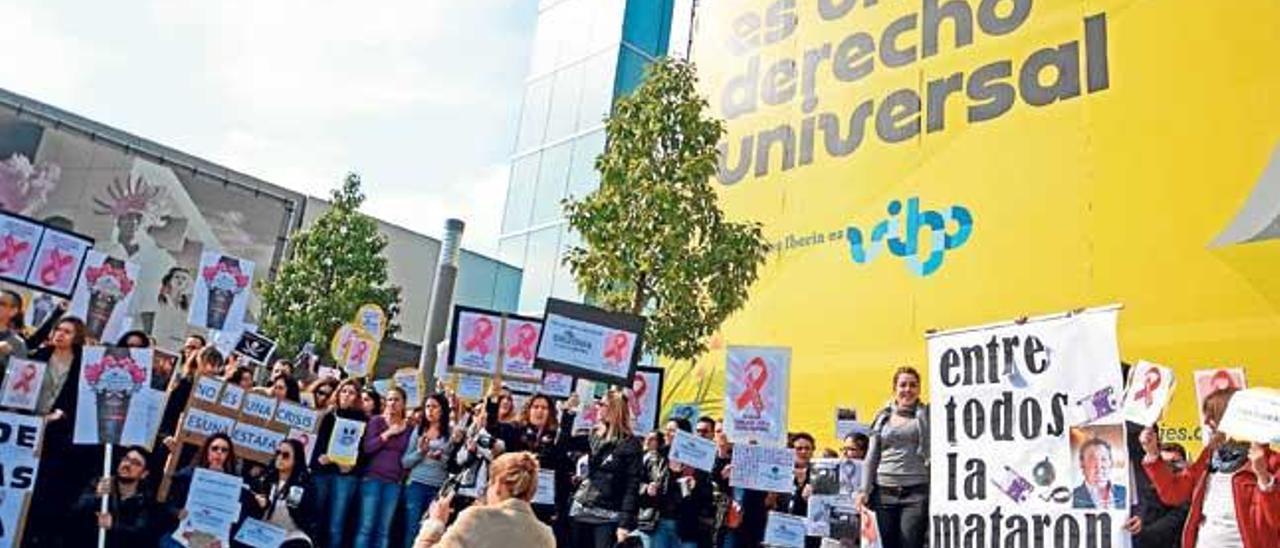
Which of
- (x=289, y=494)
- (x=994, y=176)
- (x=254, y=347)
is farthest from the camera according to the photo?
(x=994, y=176)

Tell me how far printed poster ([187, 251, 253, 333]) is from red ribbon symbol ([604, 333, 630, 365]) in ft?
11.3

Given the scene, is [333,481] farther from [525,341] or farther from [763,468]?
[763,468]

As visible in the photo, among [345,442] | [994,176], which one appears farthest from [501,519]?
[994,176]

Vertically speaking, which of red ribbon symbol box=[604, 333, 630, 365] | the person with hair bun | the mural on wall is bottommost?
the person with hair bun

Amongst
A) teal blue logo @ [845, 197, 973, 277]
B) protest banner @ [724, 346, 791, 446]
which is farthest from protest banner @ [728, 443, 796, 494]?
teal blue logo @ [845, 197, 973, 277]

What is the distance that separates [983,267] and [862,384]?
2306 mm

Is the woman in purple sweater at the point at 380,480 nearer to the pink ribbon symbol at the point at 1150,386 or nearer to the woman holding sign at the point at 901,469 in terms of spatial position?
the woman holding sign at the point at 901,469

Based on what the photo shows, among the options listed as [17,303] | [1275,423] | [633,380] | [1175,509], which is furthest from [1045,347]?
[17,303]

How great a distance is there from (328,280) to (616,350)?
1358 centimetres

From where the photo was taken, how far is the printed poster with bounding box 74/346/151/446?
684cm

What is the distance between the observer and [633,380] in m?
9.04

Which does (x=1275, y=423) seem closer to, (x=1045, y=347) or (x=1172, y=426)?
(x=1045, y=347)

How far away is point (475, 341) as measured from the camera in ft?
31.1

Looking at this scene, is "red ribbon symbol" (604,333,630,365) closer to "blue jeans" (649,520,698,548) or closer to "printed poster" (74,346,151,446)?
"blue jeans" (649,520,698,548)
